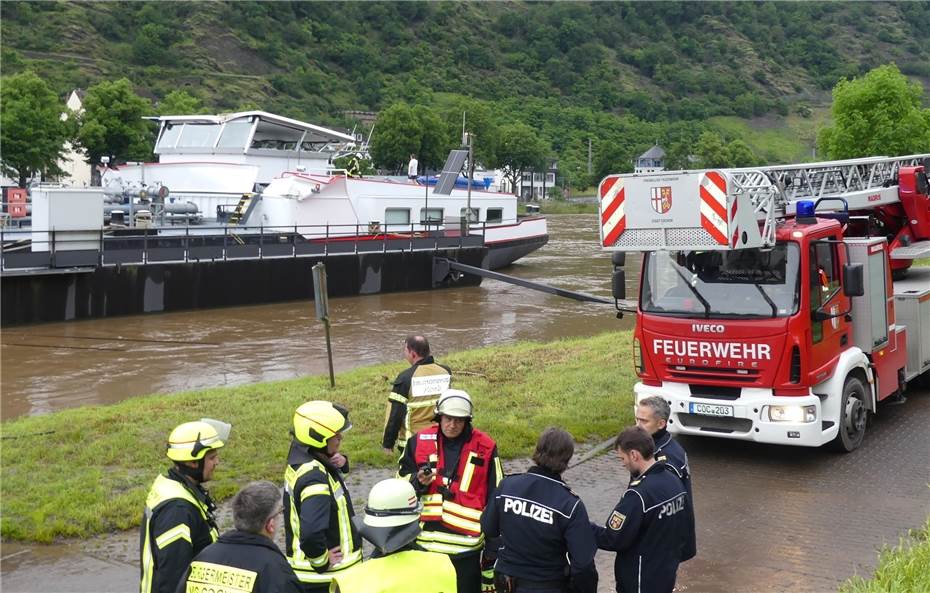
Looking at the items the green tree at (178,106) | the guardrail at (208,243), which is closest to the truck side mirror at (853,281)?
the guardrail at (208,243)

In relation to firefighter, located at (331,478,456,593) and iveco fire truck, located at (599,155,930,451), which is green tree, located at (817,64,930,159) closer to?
iveco fire truck, located at (599,155,930,451)

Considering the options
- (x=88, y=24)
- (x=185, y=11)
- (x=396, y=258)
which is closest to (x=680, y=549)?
(x=396, y=258)

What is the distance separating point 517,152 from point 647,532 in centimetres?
9942

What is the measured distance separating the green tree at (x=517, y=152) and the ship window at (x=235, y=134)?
235 ft

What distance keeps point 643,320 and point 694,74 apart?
19316 cm

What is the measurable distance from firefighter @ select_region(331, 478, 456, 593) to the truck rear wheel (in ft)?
21.5

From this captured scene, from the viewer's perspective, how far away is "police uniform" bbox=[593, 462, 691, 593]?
15.5ft

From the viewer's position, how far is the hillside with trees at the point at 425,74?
11481cm

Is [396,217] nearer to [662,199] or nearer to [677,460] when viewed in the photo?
[662,199]

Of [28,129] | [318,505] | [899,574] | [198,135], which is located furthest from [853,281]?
[28,129]

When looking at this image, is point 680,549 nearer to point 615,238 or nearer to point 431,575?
point 431,575

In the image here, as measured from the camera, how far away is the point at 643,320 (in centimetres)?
922

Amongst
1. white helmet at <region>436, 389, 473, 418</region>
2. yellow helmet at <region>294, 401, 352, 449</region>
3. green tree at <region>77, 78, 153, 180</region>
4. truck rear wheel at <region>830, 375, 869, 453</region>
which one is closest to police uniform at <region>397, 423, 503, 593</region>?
white helmet at <region>436, 389, 473, 418</region>

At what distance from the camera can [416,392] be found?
659cm
